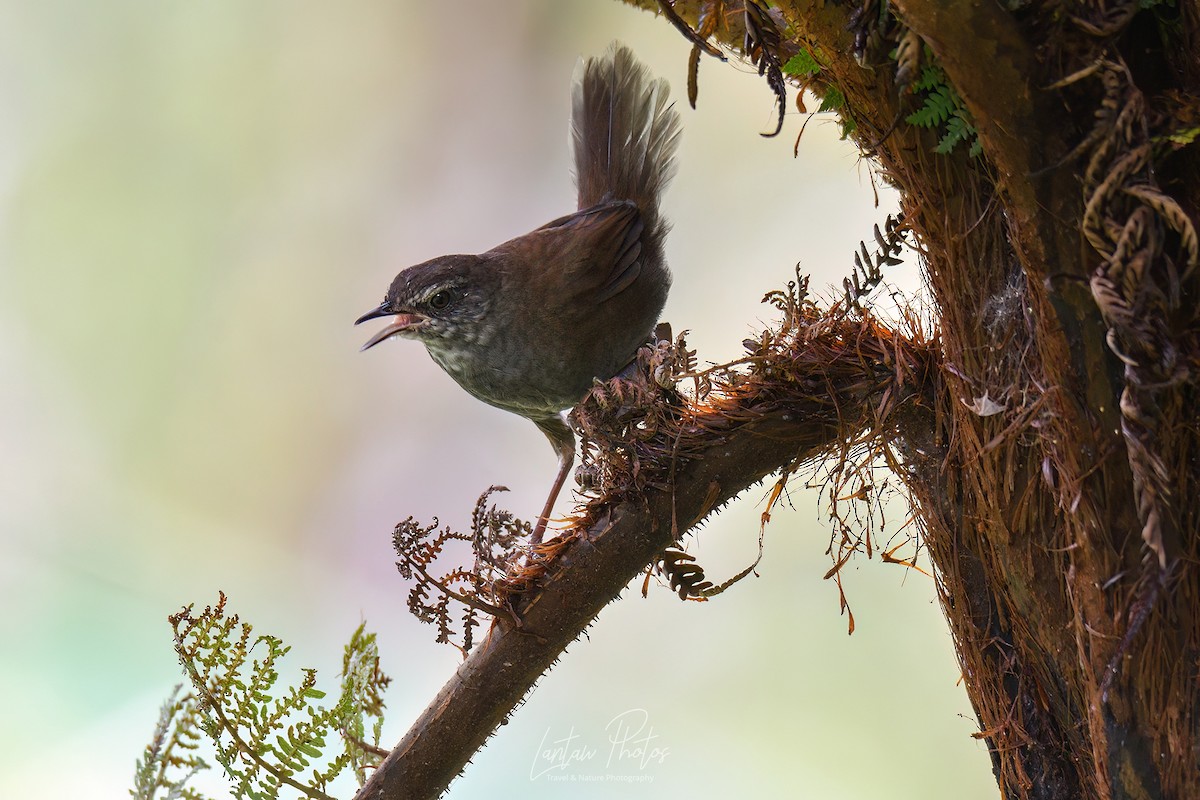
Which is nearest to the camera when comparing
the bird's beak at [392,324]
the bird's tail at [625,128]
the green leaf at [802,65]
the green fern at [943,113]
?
the green fern at [943,113]

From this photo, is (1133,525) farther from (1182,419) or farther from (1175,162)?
(1175,162)

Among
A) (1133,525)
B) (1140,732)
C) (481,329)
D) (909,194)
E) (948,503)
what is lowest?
(1140,732)

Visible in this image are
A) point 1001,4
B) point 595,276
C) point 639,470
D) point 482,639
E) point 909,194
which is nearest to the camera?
point 1001,4

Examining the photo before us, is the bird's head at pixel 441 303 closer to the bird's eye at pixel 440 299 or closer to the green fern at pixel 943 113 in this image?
the bird's eye at pixel 440 299

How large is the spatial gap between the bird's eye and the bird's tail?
0.38 meters

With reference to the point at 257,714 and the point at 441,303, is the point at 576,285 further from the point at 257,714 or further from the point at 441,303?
the point at 257,714

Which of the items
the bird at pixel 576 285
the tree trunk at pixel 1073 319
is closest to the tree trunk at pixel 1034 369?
the tree trunk at pixel 1073 319

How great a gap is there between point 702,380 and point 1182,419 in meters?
0.60

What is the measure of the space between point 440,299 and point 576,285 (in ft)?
0.87

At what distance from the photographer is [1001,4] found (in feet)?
2.52

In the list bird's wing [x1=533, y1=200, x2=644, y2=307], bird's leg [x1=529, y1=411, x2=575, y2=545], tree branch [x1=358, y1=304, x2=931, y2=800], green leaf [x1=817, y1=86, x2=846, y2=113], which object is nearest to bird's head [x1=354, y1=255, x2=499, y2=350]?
bird's wing [x1=533, y1=200, x2=644, y2=307]

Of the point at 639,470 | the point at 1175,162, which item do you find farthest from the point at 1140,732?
the point at 639,470

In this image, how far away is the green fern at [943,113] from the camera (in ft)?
2.83

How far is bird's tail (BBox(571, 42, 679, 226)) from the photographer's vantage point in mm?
1848
